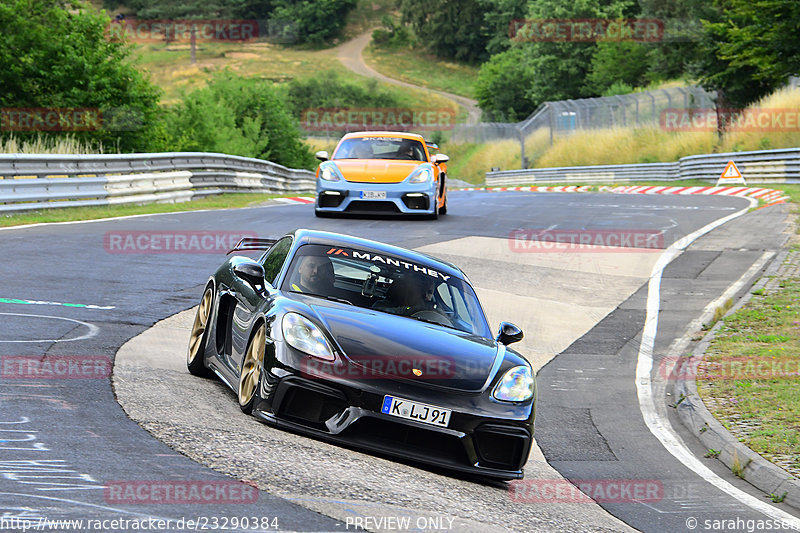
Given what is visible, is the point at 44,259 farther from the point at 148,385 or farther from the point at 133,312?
the point at 148,385

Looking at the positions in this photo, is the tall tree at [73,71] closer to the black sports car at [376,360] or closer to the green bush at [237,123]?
the green bush at [237,123]

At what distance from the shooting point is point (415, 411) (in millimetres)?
5945

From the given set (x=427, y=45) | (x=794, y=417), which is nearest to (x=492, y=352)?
(x=794, y=417)

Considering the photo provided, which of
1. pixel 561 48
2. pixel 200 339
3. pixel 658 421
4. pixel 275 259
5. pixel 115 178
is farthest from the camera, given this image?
pixel 561 48

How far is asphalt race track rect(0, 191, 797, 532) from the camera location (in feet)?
15.4

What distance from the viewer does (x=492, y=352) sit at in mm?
6750

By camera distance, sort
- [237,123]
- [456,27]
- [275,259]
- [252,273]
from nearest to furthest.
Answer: [252,273] < [275,259] < [237,123] < [456,27]

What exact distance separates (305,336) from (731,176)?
30306 millimetres

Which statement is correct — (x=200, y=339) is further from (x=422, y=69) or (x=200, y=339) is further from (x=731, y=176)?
(x=422, y=69)

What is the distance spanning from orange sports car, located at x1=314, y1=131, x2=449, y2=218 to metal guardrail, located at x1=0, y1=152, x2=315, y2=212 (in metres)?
4.63

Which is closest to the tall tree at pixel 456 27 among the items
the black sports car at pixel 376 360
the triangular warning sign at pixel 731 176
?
the triangular warning sign at pixel 731 176

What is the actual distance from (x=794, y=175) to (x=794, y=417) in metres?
25.5

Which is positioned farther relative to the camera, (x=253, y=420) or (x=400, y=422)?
(x=253, y=420)

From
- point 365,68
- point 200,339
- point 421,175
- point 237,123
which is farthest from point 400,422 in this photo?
point 365,68
